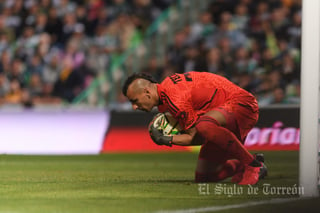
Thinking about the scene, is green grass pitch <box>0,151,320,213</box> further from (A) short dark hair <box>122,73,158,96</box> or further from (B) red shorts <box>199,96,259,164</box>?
(A) short dark hair <box>122,73,158,96</box>

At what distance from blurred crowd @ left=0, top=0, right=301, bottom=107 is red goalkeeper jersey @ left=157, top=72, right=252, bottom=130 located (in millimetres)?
7435

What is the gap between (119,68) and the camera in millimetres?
18328

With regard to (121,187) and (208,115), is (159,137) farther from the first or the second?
(121,187)

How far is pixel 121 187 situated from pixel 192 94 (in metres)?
1.45

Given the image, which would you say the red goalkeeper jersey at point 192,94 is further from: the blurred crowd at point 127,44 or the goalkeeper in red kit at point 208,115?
the blurred crowd at point 127,44

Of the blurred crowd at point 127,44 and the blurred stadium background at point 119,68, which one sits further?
the blurred crowd at point 127,44

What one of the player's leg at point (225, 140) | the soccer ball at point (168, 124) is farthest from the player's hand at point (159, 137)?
the player's leg at point (225, 140)

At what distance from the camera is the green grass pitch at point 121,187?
7.30 meters

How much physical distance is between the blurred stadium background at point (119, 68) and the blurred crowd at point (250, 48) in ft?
0.08

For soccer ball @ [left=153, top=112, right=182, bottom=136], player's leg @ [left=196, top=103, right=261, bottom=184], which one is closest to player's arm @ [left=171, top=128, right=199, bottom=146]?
player's leg @ [left=196, top=103, right=261, bottom=184]

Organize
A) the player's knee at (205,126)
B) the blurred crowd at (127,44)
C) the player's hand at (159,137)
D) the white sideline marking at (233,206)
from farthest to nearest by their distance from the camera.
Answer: the blurred crowd at (127,44)
the player's hand at (159,137)
the player's knee at (205,126)
the white sideline marking at (233,206)

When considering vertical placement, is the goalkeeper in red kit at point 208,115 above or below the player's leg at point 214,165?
above

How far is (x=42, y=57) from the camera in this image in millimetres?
19297

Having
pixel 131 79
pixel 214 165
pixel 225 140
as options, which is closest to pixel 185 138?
pixel 225 140
